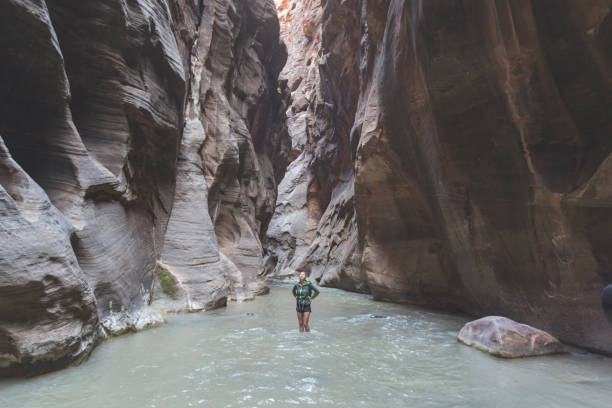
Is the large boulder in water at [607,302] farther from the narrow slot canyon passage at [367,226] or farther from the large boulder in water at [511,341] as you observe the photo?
the large boulder in water at [511,341]

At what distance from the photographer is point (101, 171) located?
23.6ft

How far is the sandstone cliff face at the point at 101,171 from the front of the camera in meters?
4.42

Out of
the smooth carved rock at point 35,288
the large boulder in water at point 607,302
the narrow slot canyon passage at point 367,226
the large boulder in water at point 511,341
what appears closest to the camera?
the smooth carved rock at point 35,288

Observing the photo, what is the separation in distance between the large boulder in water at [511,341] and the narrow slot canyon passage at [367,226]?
0.03m

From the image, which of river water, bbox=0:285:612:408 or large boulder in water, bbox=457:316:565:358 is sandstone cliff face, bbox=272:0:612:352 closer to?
large boulder in water, bbox=457:316:565:358

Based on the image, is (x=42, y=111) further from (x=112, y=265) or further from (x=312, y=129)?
(x=312, y=129)

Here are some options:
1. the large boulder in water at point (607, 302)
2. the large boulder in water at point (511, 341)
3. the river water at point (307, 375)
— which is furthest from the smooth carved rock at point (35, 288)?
the large boulder in water at point (607, 302)

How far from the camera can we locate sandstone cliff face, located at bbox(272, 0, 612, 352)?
607cm

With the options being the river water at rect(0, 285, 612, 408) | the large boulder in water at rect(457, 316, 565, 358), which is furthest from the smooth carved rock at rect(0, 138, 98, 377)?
the large boulder in water at rect(457, 316, 565, 358)

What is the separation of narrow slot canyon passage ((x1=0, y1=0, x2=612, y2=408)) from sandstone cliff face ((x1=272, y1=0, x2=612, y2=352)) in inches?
1.5

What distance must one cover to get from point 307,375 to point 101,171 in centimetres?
581

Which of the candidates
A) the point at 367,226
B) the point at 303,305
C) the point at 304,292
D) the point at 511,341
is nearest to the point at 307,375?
the point at 303,305

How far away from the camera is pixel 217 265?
11336mm

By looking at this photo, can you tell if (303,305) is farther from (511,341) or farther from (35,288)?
(35,288)
